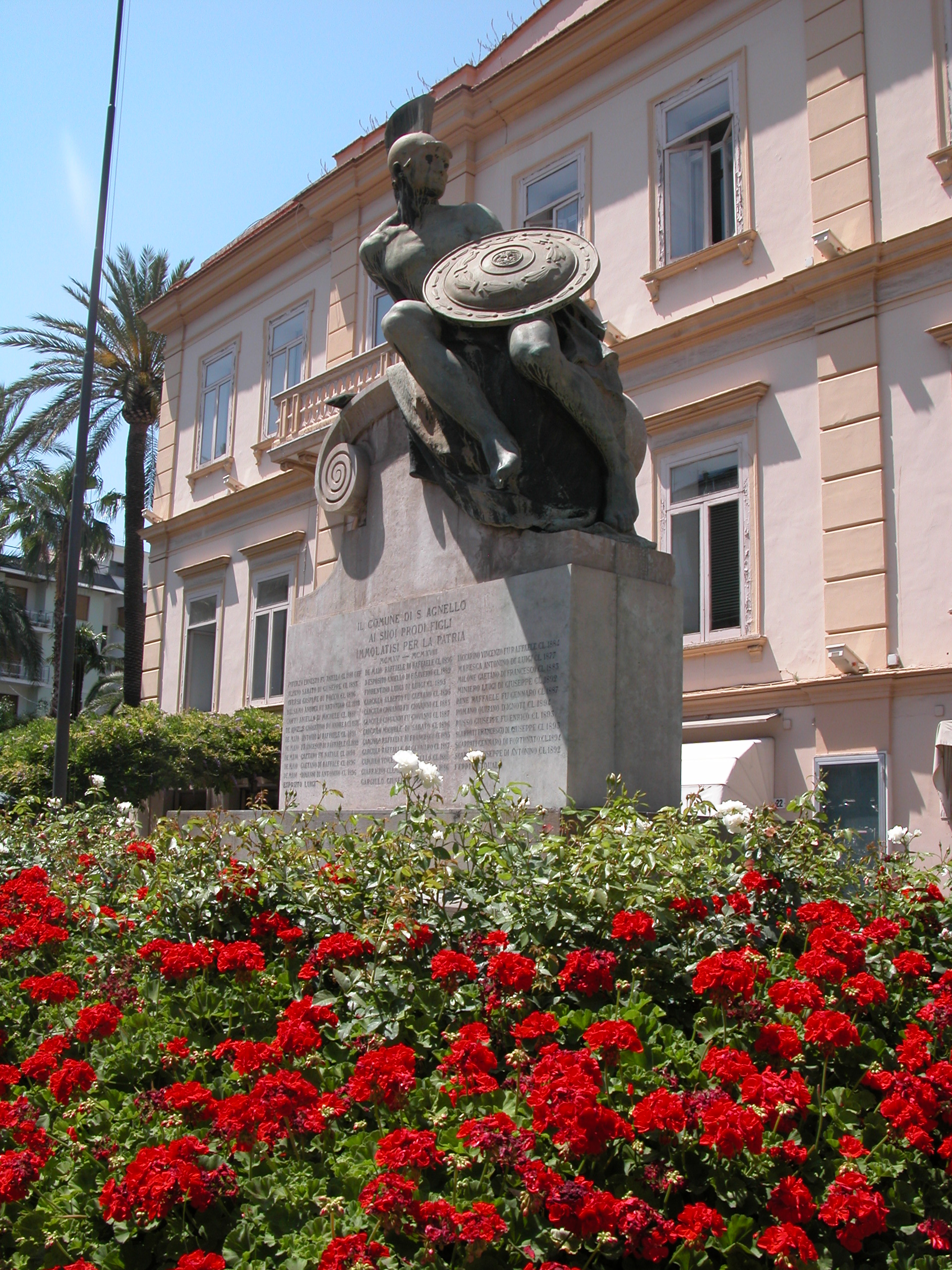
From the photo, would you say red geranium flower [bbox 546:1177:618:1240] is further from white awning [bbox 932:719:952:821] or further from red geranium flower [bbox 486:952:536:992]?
white awning [bbox 932:719:952:821]

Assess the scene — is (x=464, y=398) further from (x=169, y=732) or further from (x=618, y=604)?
(x=169, y=732)

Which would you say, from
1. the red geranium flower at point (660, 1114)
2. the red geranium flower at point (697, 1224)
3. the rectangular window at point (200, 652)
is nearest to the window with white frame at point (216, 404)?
the rectangular window at point (200, 652)

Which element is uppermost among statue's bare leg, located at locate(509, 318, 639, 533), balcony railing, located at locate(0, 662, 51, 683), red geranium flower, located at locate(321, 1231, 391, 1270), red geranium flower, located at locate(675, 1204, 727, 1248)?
balcony railing, located at locate(0, 662, 51, 683)

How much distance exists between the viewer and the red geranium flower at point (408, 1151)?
7.18 feet

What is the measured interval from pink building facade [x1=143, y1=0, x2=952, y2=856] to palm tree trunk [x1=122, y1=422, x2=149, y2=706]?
6972 mm

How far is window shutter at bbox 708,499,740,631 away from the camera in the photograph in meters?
13.3

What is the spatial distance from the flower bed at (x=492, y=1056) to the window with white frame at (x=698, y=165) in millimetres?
11899

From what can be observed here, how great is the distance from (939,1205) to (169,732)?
14.1m

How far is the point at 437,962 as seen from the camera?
307 centimetres

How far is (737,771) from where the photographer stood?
1225cm

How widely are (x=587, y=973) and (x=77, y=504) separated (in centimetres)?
1263

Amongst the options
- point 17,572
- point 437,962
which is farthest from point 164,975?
point 17,572

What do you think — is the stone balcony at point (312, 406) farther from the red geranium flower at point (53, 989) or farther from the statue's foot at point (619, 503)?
the red geranium flower at point (53, 989)

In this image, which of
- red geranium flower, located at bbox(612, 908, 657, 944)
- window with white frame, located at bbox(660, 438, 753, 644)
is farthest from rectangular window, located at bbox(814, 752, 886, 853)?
red geranium flower, located at bbox(612, 908, 657, 944)
